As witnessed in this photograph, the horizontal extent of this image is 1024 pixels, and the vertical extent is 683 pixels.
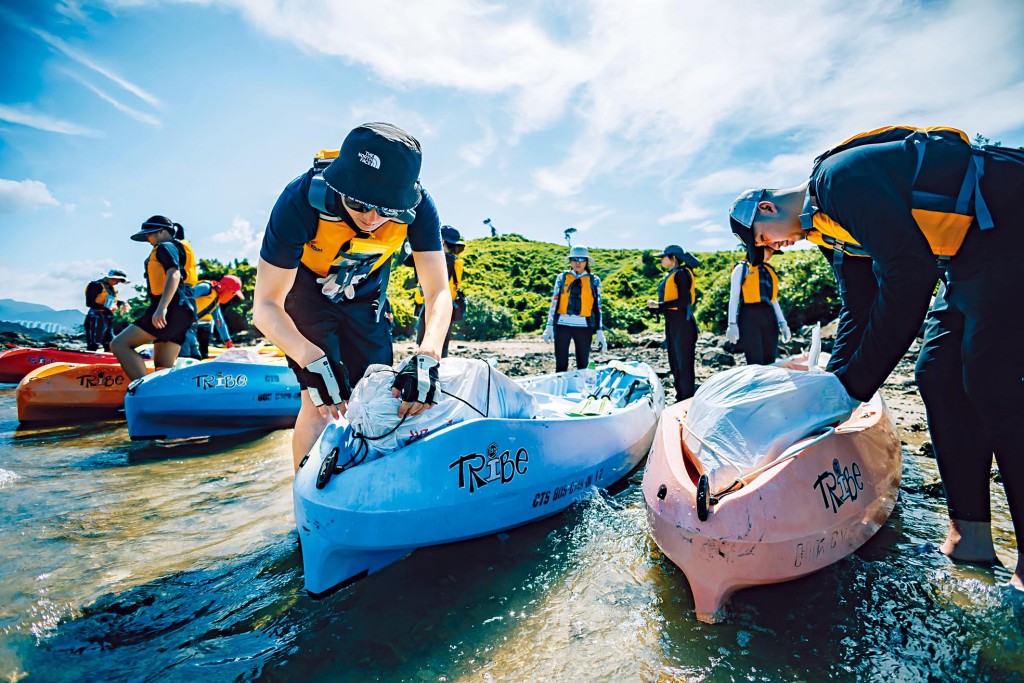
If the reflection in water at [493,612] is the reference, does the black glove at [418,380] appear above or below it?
above

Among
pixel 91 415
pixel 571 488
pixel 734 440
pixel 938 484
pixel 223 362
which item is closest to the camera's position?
pixel 734 440

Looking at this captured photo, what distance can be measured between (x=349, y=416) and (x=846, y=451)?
241 cm

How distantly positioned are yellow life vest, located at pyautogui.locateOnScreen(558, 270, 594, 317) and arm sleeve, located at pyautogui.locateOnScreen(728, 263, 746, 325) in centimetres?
197

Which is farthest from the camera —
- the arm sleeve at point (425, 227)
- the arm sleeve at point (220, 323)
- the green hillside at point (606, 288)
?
the green hillside at point (606, 288)

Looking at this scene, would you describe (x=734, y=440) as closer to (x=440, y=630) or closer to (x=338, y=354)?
(x=440, y=630)

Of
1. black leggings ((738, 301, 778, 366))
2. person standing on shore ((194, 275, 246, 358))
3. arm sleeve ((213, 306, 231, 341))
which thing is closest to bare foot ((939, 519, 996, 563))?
black leggings ((738, 301, 778, 366))

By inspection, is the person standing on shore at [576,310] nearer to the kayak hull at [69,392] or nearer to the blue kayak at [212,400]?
the blue kayak at [212,400]

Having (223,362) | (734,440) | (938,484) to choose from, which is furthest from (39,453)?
(938,484)

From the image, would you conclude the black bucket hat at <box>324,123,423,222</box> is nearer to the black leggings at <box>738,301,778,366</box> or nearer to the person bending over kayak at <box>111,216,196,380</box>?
the person bending over kayak at <box>111,216,196,380</box>

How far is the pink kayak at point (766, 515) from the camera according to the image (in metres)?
2.09

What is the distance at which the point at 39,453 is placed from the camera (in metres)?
5.38

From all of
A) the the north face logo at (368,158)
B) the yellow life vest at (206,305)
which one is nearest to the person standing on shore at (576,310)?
the the north face logo at (368,158)

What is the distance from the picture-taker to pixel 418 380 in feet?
8.36

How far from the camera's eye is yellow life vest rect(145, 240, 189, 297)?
6.01 m
